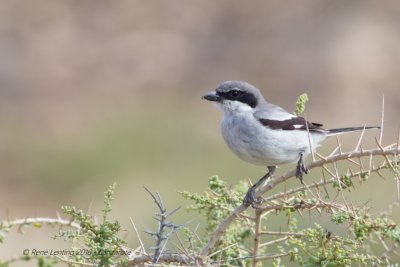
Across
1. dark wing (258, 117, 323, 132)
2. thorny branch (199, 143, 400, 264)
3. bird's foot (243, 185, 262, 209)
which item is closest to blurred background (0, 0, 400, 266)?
dark wing (258, 117, 323, 132)

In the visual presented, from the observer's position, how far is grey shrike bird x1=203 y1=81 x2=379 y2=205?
4.73m

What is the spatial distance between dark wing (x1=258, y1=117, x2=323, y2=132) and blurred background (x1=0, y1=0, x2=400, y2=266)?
21.6 feet

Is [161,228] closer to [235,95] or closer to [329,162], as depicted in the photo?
[329,162]

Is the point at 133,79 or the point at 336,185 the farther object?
the point at 133,79

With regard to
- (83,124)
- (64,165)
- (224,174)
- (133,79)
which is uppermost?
(133,79)

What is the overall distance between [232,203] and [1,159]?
9953 mm

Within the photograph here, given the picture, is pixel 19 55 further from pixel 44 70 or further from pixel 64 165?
pixel 64 165

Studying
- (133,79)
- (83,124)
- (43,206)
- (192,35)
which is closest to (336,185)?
(43,206)

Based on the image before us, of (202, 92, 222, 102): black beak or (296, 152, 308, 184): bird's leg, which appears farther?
(202, 92, 222, 102): black beak

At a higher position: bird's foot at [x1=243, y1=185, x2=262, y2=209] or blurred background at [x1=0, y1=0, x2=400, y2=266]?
blurred background at [x1=0, y1=0, x2=400, y2=266]

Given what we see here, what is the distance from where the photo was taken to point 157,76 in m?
16.9

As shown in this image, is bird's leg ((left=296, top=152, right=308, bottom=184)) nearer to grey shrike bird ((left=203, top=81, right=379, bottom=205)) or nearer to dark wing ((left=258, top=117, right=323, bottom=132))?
grey shrike bird ((left=203, top=81, right=379, bottom=205))

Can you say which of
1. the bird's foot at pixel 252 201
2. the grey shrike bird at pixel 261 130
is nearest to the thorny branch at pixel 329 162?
the bird's foot at pixel 252 201

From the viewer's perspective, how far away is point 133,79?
1673 cm
